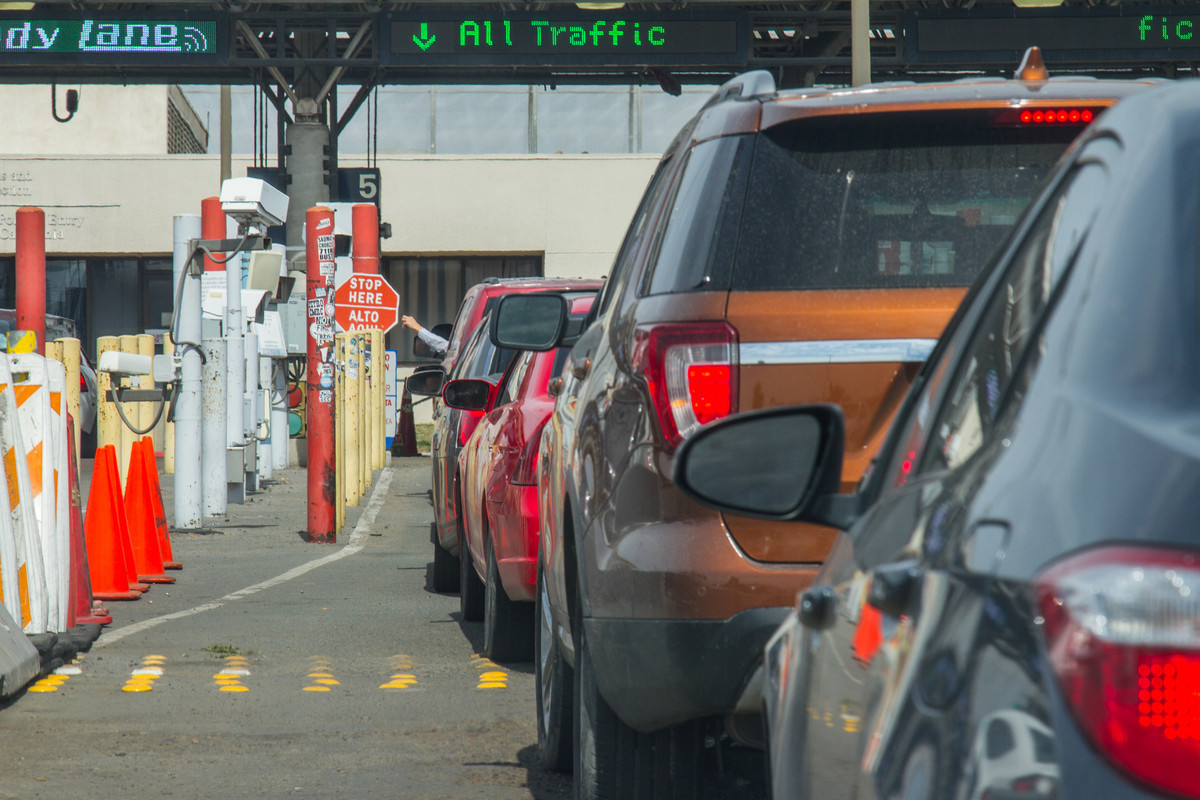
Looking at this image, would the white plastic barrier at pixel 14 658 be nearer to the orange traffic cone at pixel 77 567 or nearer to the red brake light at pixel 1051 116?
the orange traffic cone at pixel 77 567

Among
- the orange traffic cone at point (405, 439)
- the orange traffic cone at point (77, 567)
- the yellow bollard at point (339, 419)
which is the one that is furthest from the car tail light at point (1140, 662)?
the orange traffic cone at point (405, 439)

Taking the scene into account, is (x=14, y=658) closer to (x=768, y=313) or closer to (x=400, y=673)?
(x=400, y=673)

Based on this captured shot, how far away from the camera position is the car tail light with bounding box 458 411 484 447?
923 cm

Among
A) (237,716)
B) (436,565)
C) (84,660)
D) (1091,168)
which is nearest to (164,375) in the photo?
(436,565)

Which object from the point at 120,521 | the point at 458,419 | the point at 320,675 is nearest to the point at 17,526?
the point at 320,675

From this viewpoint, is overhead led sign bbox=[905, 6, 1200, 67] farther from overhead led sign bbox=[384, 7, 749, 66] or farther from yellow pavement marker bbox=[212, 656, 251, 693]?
yellow pavement marker bbox=[212, 656, 251, 693]

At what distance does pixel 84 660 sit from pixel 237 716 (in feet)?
4.81

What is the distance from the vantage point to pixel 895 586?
167 centimetres

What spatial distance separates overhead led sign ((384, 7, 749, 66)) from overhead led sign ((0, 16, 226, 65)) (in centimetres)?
246

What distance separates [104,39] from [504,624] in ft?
46.1

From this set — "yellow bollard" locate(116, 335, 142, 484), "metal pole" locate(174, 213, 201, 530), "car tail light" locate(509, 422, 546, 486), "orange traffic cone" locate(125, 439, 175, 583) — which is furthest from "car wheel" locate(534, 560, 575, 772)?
"yellow bollard" locate(116, 335, 142, 484)

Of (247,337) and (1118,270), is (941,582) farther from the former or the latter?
(247,337)

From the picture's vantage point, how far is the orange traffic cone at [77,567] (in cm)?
767

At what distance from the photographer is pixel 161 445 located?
25719 mm
